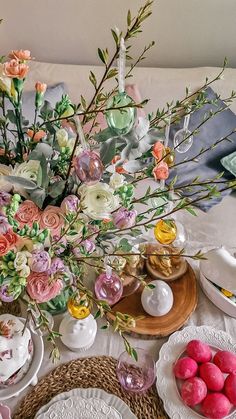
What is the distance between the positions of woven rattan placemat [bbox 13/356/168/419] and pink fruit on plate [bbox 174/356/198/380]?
6 centimetres

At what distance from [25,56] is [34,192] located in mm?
215

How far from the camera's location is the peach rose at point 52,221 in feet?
2.21

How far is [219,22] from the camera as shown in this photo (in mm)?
1662

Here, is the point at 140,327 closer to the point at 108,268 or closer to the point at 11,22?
the point at 108,268

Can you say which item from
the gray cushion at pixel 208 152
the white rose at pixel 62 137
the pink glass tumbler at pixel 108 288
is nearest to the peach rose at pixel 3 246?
the white rose at pixel 62 137

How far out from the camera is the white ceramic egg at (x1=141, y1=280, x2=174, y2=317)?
95 cm

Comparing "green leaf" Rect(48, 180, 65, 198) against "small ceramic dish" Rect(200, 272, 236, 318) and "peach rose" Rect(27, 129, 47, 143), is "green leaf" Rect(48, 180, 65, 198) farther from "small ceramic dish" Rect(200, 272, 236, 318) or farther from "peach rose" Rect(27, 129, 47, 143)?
"small ceramic dish" Rect(200, 272, 236, 318)

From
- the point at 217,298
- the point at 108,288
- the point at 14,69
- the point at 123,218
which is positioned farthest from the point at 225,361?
the point at 14,69

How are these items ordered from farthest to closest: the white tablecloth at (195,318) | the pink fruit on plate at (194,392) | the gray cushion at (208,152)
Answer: the gray cushion at (208,152), the white tablecloth at (195,318), the pink fruit on plate at (194,392)

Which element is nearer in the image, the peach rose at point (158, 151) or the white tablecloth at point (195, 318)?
the peach rose at point (158, 151)

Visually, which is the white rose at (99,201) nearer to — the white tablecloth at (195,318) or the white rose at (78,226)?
the white rose at (78,226)

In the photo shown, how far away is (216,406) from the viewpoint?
0.80m

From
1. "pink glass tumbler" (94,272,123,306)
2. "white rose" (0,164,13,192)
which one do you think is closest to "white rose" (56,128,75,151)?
"white rose" (0,164,13,192)

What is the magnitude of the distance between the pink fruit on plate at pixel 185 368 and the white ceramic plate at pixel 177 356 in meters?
0.02
